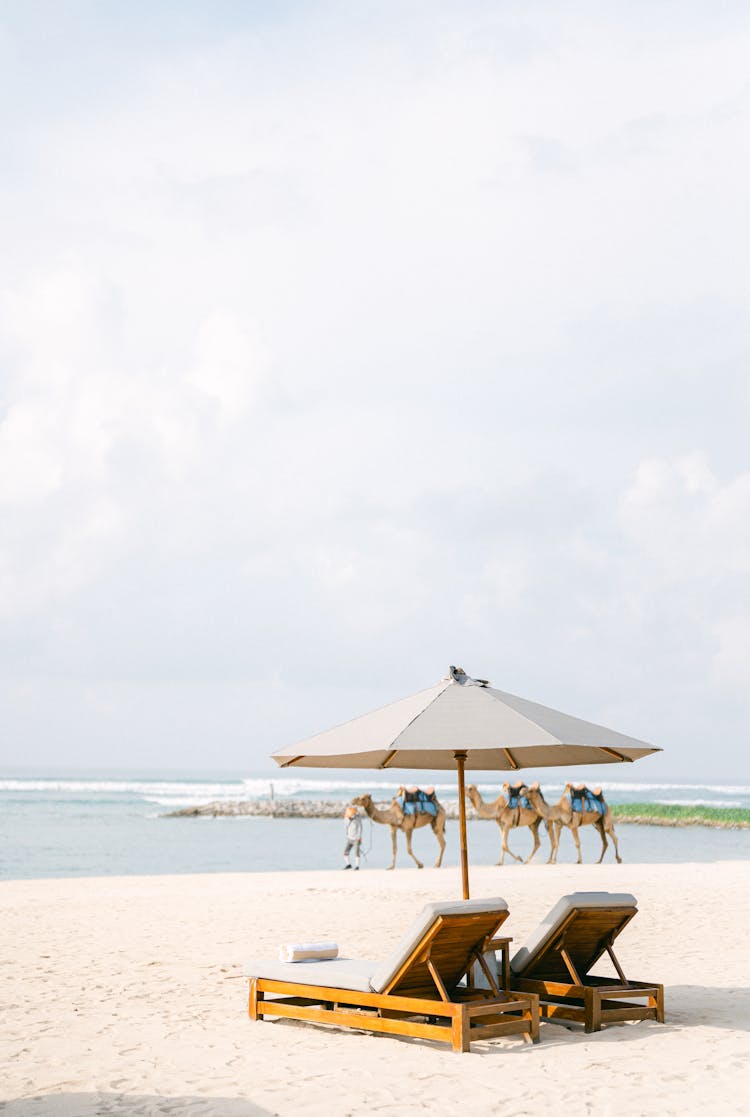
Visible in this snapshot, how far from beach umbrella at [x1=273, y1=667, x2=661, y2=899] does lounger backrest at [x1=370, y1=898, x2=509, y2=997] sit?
85cm

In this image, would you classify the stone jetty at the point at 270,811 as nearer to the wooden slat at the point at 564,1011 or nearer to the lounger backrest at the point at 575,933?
the lounger backrest at the point at 575,933

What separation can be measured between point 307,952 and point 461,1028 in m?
1.47

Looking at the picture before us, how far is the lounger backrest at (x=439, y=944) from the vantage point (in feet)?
23.7

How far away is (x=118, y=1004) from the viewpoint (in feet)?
29.4

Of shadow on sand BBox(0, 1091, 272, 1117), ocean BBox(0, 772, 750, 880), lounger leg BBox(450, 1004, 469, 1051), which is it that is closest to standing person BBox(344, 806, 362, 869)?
ocean BBox(0, 772, 750, 880)

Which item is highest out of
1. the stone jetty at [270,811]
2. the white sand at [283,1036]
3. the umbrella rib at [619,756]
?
the umbrella rib at [619,756]

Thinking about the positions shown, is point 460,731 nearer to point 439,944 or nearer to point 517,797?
point 439,944

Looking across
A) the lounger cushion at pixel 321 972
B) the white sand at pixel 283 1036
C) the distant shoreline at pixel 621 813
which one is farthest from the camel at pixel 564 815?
the lounger cushion at pixel 321 972

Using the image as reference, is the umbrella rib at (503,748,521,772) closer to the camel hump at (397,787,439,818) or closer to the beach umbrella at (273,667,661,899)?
the beach umbrella at (273,667,661,899)

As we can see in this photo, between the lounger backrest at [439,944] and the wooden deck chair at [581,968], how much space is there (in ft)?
2.18

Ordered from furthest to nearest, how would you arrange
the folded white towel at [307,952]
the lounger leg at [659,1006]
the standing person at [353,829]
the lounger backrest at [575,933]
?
the standing person at [353,829] < the folded white towel at [307,952] < the lounger leg at [659,1006] < the lounger backrest at [575,933]

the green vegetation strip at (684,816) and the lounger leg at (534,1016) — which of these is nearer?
the lounger leg at (534,1016)

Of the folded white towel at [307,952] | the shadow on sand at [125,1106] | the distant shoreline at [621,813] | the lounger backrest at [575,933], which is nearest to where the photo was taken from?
the shadow on sand at [125,1106]

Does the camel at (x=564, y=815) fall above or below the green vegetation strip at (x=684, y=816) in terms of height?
above
